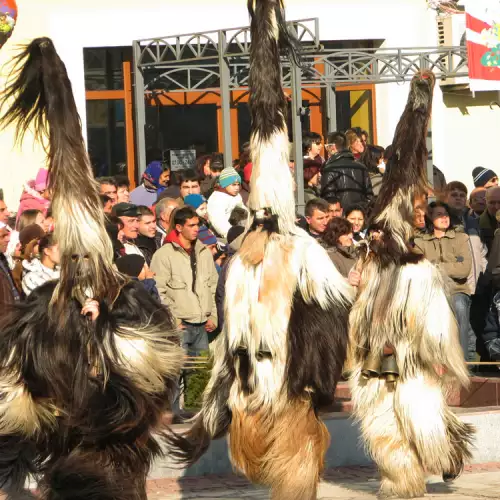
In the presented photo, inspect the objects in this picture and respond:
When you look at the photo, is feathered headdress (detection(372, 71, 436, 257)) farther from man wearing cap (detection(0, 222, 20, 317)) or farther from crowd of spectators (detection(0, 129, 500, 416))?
man wearing cap (detection(0, 222, 20, 317))

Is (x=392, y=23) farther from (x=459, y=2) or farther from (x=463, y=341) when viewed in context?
(x=463, y=341)

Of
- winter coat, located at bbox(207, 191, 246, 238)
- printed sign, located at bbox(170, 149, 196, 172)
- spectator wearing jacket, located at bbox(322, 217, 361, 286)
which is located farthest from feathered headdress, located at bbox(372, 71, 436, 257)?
printed sign, located at bbox(170, 149, 196, 172)

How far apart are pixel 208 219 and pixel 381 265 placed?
4375 mm

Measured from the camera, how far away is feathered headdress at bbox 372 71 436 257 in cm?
903

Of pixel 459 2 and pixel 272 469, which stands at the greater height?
pixel 459 2

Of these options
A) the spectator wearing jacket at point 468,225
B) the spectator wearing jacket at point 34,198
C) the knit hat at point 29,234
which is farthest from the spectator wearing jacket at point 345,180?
the knit hat at point 29,234

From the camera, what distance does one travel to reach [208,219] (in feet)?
43.3

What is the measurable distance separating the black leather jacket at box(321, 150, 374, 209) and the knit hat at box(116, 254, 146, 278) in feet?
11.7

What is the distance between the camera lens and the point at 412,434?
8.83 meters

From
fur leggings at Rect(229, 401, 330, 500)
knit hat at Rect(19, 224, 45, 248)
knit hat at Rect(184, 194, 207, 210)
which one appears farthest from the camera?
knit hat at Rect(184, 194, 207, 210)

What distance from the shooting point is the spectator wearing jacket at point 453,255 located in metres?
12.0

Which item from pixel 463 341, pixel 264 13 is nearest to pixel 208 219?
pixel 463 341

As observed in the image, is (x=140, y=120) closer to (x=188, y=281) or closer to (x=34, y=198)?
(x=34, y=198)

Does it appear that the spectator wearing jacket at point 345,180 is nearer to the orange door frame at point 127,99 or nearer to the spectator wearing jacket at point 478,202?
the spectator wearing jacket at point 478,202
